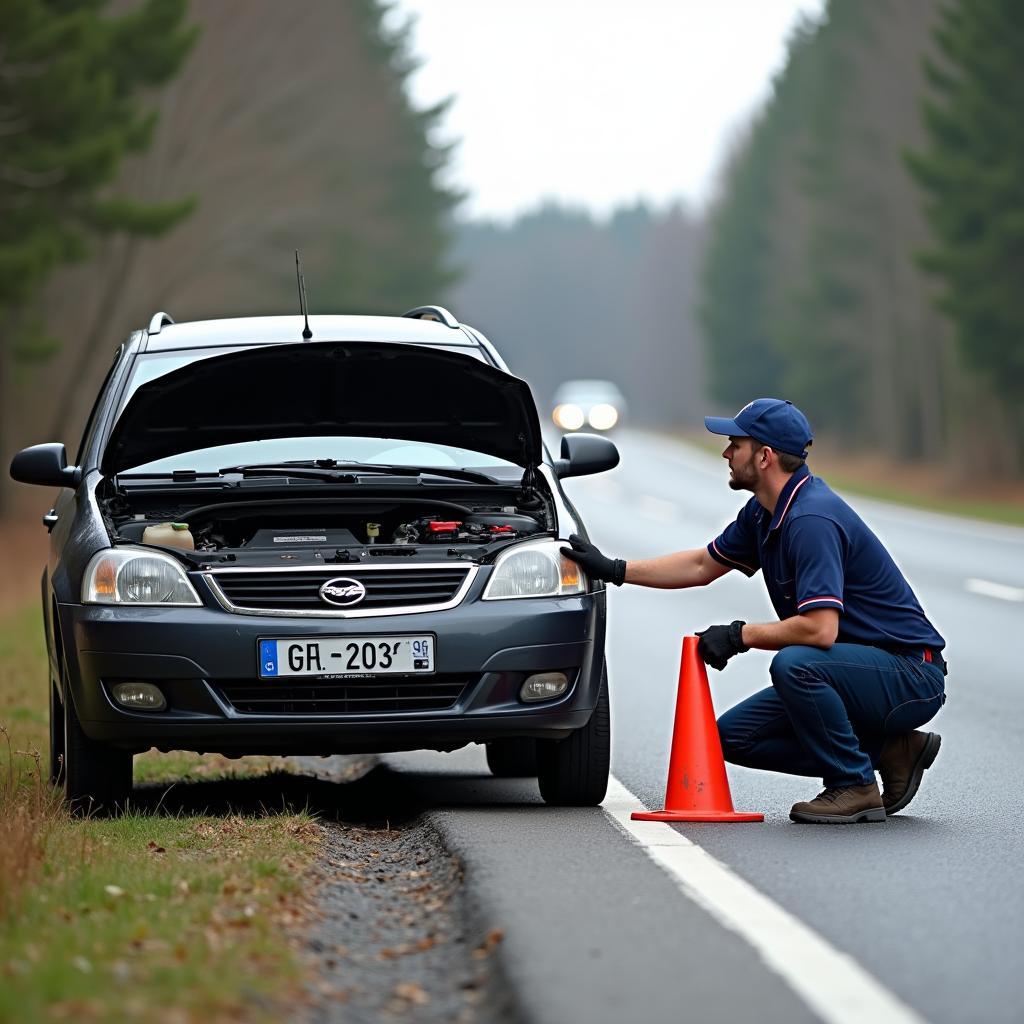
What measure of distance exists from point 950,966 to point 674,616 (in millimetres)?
13115

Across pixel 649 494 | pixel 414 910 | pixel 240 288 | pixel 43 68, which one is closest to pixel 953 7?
pixel 649 494

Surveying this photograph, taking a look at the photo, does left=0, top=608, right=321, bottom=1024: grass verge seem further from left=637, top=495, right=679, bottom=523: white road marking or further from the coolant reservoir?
left=637, top=495, right=679, bottom=523: white road marking

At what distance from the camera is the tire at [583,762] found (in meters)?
7.77

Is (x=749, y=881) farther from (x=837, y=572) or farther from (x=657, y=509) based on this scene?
(x=657, y=509)

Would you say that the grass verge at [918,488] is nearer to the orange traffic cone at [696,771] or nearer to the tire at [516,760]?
the tire at [516,760]

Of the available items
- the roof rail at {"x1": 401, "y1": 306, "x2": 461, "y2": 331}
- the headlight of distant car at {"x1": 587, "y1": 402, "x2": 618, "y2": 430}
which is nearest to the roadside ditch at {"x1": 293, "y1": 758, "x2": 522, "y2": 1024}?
the roof rail at {"x1": 401, "y1": 306, "x2": 461, "y2": 331}

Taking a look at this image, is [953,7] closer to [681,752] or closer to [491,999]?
[681,752]

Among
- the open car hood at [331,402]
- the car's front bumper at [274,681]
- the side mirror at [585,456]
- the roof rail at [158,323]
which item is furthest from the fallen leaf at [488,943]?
the roof rail at [158,323]

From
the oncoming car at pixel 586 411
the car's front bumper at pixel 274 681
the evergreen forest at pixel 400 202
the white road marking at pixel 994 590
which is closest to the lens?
the car's front bumper at pixel 274 681

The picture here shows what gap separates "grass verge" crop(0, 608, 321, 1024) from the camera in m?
4.42

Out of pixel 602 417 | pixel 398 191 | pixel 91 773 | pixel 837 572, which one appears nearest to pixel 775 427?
pixel 837 572

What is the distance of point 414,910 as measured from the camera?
6.00 m

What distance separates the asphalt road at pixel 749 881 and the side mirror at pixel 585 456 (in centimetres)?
132

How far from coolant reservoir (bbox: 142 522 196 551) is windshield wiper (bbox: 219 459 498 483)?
2.12 feet
